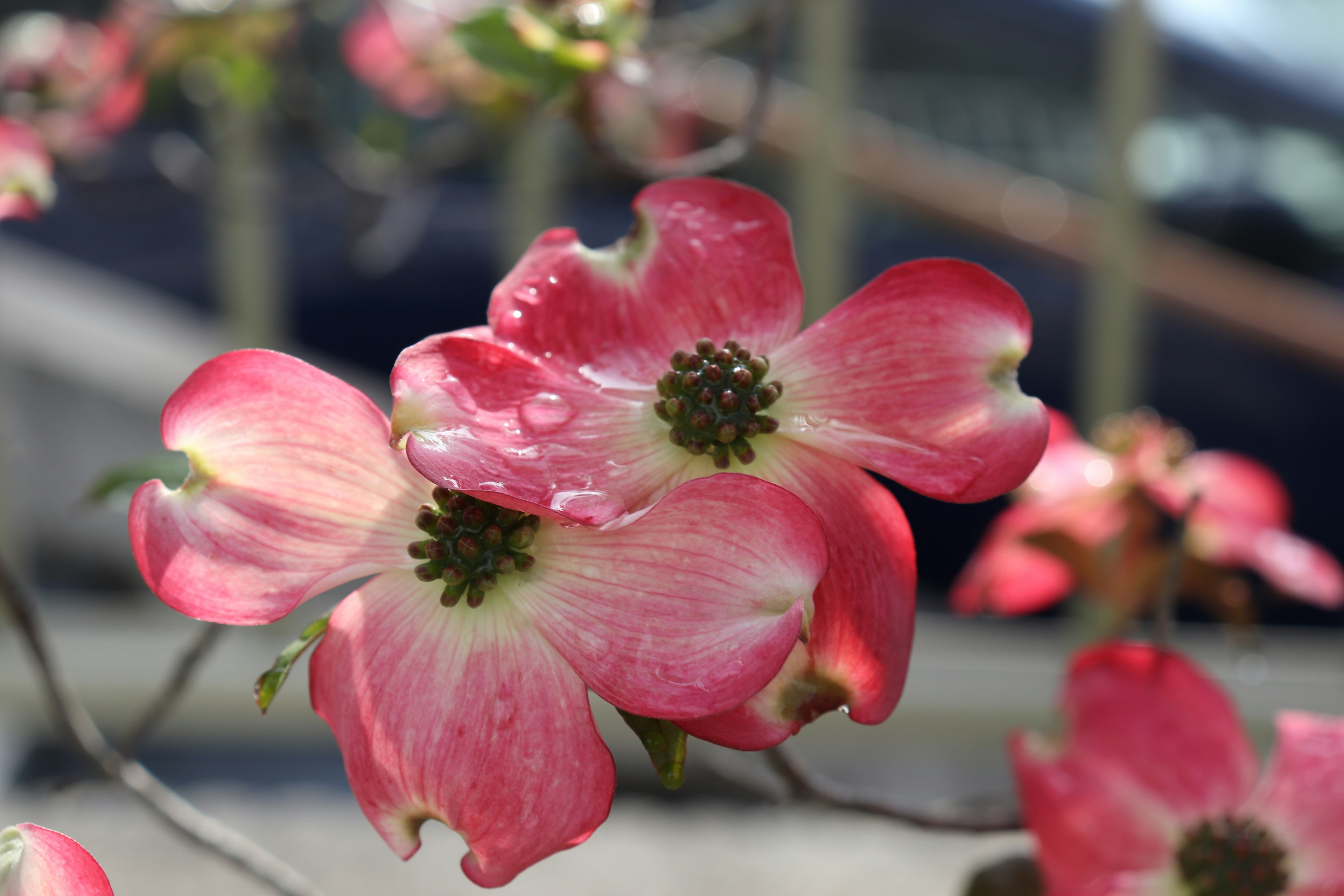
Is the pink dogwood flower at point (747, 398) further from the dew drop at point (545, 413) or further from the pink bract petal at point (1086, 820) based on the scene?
the pink bract petal at point (1086, 820)

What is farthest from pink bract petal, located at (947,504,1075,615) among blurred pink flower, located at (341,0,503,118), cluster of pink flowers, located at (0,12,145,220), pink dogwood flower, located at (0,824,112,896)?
cluster of pink flowers, located at (0,12,145,220)

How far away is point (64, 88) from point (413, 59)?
0.24 meters

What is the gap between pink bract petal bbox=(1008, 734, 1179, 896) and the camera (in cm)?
32

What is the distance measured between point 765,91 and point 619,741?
3.01 ft

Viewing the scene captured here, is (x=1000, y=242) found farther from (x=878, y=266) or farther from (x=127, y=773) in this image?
(x=127, y=773)

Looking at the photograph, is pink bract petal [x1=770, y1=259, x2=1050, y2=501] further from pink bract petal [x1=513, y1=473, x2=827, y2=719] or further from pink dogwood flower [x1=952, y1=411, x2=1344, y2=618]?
pink dogwood flower [x1=952, y1=411, x2=1344, y2=618]

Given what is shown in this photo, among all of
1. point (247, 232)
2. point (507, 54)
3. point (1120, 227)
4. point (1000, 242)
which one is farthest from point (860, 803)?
point (247, 232)

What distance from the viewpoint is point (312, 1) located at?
0.70 meters

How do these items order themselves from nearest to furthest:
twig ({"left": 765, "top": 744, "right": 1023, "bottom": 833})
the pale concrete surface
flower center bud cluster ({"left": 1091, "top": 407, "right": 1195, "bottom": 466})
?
twig ({"left": 765, "top": 744, "right": 1023, "bottom": 833}) < flower center bud cluster ({"left": 1091, "top": 407, "right": 1195, "bottom": 466}) < the pale concrete surface

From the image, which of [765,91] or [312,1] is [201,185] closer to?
[312,1]

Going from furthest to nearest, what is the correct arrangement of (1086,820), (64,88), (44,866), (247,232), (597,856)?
(247,232) → (597,856) → (64,88) → (1086,820) → (44,866)

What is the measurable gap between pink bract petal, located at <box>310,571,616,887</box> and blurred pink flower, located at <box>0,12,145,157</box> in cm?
64

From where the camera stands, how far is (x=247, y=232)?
128cm

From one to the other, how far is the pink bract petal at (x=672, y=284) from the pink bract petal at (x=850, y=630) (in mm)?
45
